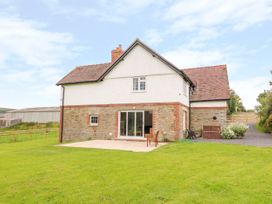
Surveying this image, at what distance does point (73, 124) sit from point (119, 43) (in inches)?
371

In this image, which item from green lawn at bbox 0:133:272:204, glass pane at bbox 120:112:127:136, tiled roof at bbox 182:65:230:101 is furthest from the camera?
tiled roof at bbox 182:65:230:101

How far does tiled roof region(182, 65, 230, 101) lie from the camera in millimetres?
21522

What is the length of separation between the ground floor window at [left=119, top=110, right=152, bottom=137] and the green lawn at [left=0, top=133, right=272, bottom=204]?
25.5 feet

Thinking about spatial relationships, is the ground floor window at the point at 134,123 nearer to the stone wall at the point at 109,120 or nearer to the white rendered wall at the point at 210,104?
the stone wall at the point at 109,120

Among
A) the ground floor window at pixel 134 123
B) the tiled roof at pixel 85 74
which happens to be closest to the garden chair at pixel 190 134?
the ground floor window at pixel 134 123

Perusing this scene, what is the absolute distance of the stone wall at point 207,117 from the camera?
829 inches

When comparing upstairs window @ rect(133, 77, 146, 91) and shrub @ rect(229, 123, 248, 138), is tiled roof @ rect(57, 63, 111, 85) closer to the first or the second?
upstairs window @ rect(133, 77, 146, 91)

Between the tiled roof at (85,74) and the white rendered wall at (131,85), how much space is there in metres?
0.75

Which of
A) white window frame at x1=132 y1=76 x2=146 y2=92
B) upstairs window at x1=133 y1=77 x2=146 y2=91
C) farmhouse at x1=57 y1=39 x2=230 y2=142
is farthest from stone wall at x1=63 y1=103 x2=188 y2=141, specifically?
upstairs window at x1=133 y1=77 x2=146 y2=91

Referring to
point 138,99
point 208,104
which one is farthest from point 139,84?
point 208,104

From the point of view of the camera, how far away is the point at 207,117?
850 inches

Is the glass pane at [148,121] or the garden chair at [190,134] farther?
the garden chair at [190,134]

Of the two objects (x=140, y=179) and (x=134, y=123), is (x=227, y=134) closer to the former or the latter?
(x=134, y=123)

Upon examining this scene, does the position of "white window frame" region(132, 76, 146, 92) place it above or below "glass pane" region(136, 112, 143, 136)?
above
